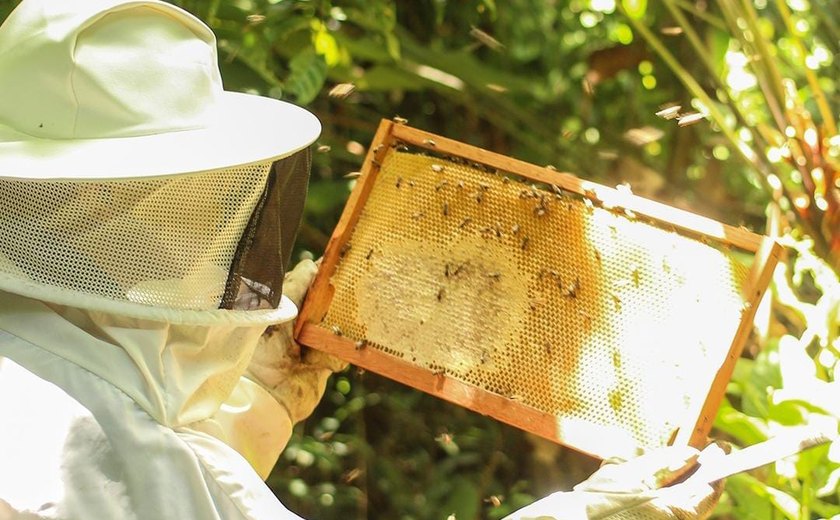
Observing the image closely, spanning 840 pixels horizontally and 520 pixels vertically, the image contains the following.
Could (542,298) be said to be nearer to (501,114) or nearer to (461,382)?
(461,382)

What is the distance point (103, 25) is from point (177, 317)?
1.42ft

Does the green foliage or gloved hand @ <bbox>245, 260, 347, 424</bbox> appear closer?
gloved hand @ <bbox>245, 260, 347, 424</bbox>

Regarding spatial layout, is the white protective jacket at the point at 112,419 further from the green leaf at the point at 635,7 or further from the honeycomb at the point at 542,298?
the green leaf at the point at 635,7

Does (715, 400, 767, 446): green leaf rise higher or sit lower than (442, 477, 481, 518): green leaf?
higher

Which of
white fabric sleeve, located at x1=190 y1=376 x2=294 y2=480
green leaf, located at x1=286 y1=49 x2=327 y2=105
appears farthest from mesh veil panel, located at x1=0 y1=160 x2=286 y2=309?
green leaf, located at x1=286 y1=49 x2=327 y2=105

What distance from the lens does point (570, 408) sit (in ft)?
5.81

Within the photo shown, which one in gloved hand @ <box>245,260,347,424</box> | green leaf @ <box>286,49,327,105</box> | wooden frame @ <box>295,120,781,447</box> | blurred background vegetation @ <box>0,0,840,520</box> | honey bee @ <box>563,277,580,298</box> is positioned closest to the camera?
wooden frame @ <box>295,120,781,447</box>

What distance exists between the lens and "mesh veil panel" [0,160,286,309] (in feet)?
4.42

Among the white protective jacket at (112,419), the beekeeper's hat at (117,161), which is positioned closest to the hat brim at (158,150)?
the beekeeper's hat at (117,161)

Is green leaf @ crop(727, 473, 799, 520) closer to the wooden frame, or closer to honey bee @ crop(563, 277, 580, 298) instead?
the wooden frame

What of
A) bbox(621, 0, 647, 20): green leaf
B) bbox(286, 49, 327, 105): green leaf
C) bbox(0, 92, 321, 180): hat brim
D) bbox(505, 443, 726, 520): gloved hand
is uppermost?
bbox(0, 92, 321, 180): hat brim

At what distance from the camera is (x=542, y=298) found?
1.85 m

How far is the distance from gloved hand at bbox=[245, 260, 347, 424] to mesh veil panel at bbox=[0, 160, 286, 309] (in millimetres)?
484

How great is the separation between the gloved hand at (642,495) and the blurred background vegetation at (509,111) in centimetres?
87
